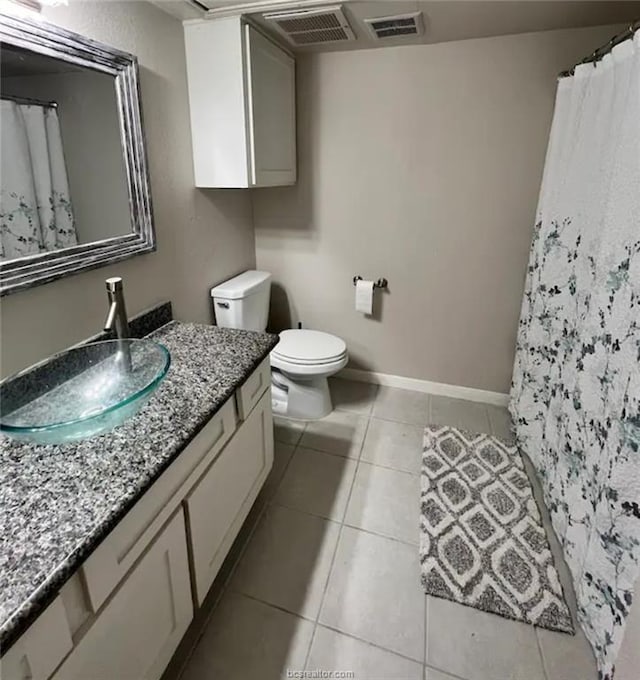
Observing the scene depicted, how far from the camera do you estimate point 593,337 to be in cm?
135

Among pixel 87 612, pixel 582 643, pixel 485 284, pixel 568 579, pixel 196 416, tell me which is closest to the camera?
pixel 87 612

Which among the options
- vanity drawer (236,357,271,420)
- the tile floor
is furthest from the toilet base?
vanity drawer (236,357,271,420)

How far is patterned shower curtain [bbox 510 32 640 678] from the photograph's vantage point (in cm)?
115

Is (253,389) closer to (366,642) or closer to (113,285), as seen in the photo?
(113,285)

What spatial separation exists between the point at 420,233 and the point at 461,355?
81 centimetres

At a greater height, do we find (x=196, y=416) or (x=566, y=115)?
(x=566, y=115)

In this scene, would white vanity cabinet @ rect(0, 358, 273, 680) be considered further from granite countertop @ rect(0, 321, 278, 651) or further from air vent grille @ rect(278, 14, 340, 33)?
air vent grille @ rect(278, 14, 340, 33)

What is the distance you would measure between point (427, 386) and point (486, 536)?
1.18m

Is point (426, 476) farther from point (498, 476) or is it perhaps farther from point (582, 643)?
point (582, 643)

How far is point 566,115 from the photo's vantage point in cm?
177

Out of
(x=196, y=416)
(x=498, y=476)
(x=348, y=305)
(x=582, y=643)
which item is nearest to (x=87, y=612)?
(x=196, y=416)

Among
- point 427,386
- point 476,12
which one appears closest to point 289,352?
point 427,386

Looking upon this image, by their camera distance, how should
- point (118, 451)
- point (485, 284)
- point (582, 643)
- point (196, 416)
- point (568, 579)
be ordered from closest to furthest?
point (118, 451)
point (196, 416)
point (582, 643)
point (568, 579)
point (485, 284)

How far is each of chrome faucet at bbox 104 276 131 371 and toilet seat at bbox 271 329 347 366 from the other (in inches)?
39.0
